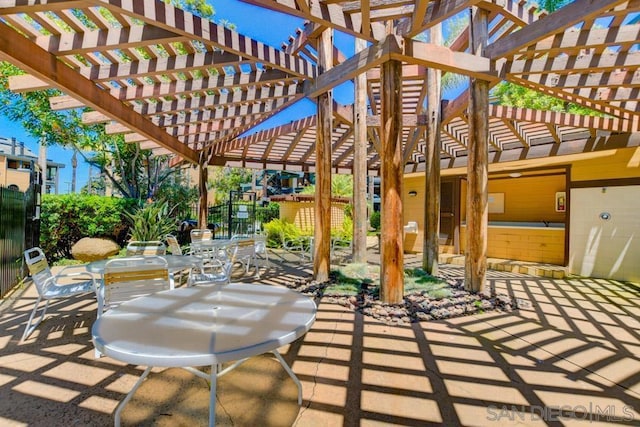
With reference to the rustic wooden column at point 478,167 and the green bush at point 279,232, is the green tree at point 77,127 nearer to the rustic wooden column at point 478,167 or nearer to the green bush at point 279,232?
the green bush at point 279,232

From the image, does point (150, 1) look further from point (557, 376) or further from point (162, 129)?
point (557, 376)

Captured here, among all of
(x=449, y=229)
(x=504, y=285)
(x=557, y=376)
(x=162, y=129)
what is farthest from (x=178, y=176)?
(x=557, y=376)

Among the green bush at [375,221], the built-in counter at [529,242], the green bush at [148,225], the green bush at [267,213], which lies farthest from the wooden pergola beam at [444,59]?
the green bush at [267,213]

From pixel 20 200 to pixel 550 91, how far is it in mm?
8407

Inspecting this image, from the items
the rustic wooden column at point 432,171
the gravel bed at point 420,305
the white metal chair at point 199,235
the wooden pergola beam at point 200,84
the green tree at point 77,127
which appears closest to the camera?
the gravel bed at point 420,305

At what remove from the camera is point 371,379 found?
6.94ft

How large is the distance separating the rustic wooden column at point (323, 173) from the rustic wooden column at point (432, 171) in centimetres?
194

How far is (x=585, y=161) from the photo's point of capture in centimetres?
607

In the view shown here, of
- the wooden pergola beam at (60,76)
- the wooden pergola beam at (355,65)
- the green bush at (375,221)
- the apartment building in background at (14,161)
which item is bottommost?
the green bush at (375,221)

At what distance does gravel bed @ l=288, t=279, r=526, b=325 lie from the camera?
131 inches

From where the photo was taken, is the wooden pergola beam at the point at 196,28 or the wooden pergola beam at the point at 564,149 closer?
the wooden pergola beam at the point at 196,28

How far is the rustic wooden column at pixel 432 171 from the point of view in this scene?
208 inches

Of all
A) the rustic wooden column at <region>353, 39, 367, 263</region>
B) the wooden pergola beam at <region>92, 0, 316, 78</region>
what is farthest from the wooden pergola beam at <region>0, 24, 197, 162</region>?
the rustic wooden column at <region>353, 39, 367, 263</region>

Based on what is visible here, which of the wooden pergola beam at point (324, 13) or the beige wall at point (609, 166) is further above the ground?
the wooden pergola beam at point (324, 13)
